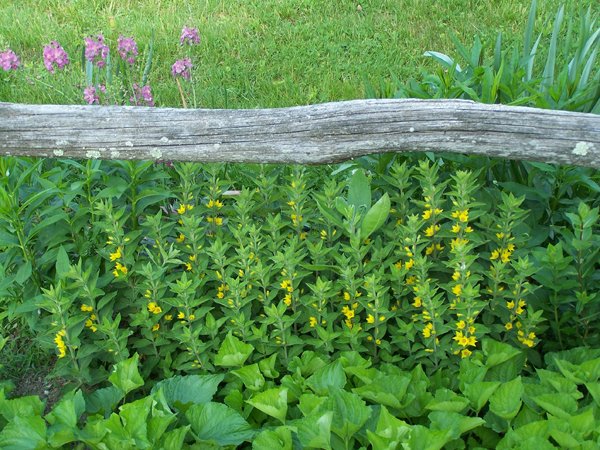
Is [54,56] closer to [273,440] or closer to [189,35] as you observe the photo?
[189,35]

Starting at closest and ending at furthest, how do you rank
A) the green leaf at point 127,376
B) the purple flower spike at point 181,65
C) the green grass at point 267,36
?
the green leaf at point 127,376 → the purple flower spike at point 181,65 → the green grass at point 267,36

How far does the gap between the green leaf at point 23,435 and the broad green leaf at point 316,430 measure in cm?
74

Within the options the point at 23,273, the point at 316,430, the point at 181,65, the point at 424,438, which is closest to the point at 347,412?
the point at 316,430

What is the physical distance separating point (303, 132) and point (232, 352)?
75 cm

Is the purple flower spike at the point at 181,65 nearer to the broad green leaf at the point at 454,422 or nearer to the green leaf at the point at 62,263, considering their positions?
the green leaf at the point at 62,263

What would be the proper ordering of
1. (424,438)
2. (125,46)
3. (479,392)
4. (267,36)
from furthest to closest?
(267,36) → (125,46) → (479,392) → (424,438)

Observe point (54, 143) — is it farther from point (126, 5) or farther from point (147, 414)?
point (126, 5)

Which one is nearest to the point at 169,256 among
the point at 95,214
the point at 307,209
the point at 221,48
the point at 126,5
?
the point at 95,214

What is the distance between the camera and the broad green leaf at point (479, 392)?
2363mm

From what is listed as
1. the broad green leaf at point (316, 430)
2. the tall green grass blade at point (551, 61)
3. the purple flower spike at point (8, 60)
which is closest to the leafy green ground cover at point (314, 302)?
the broad green leaf at point (316, 430)

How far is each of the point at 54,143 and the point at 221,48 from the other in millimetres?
3017

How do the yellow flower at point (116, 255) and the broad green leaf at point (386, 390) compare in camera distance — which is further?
the yellow flower at point (116, 255)

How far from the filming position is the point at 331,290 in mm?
2816

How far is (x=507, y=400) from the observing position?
2342 millimetres
